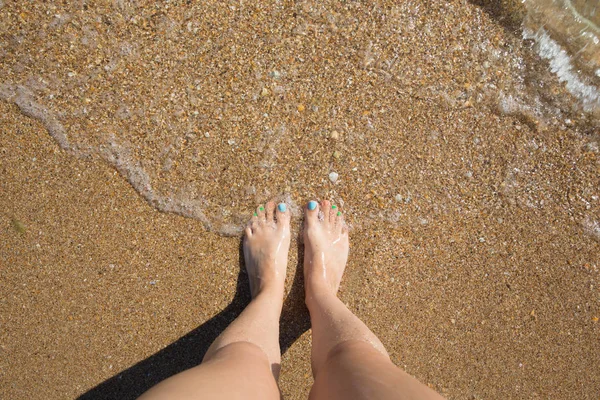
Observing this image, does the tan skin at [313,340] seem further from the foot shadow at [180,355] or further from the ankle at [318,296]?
the foot shadow at [180,355]

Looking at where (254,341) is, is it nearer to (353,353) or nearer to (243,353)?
(243,353)

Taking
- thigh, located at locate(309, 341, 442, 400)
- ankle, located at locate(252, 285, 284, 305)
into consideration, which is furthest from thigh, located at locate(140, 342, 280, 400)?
ankle, located at locate(252, 285, 284, 305)

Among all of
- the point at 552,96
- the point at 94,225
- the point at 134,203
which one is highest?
the point at 552,96

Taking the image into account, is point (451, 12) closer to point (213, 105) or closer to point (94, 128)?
point (213, 105)

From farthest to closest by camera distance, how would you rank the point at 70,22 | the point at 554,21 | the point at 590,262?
the point at 554,21 → the point at 590,262 → the point at 70,22

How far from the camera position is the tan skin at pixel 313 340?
1.34m

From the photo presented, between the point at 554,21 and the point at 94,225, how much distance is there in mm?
2926

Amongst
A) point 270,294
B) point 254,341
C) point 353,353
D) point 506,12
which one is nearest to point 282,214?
point 270,294

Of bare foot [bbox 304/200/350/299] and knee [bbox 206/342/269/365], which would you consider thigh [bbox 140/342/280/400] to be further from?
bare foot [bbox 304/200/350/299]

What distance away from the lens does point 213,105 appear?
83.7 inches

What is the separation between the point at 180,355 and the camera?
2.12 meters

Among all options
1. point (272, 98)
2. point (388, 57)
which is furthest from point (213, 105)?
point (388, 57)

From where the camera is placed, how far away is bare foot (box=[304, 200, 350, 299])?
2.14 m

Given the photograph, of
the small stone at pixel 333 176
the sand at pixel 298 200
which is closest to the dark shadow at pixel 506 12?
the sand at pixel 298 200
